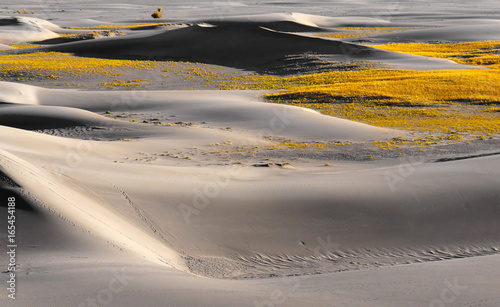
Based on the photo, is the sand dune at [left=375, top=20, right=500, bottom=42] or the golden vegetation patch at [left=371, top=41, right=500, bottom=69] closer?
the golden vegetation patch at [left=371, top=41, right=500, bottom=69]

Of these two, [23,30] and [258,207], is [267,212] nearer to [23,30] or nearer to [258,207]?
[258,207]

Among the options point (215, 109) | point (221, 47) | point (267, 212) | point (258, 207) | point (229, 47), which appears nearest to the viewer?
point (267, 212)

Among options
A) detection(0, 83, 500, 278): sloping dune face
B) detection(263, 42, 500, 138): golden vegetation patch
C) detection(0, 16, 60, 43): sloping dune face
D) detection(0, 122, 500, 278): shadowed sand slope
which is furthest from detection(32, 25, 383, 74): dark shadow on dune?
detection(0, 122, 500, 278): shadowed sand slope

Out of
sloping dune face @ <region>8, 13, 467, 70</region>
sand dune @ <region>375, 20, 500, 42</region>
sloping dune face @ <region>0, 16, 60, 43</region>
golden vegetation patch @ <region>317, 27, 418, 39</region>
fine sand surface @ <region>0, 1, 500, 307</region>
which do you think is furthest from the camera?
golden vegetation patch @ <region>317, 27, 418, 39</region>

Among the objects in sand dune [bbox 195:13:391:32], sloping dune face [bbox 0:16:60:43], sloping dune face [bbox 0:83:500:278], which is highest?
sand dune [bbox 195:13:391:32]

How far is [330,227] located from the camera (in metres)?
11.3

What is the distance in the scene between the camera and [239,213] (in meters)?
11.5

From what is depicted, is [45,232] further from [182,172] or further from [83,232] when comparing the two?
[182,172]

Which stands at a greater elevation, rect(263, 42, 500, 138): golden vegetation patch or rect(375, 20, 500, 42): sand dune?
rect(375, 20, 500, 42): sand dune

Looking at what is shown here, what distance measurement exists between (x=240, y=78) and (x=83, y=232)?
29306 millimetres

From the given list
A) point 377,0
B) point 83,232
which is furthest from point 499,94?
point 377,0

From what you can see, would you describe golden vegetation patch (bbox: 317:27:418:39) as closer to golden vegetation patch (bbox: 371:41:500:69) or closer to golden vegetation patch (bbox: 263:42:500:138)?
golden vegetation patch (bbox: 371:41:500:69)

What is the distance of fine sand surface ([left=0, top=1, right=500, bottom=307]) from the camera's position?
7570mm

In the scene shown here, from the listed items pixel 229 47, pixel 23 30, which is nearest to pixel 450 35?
pixel 229 47
